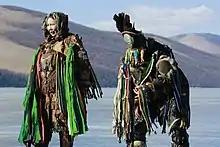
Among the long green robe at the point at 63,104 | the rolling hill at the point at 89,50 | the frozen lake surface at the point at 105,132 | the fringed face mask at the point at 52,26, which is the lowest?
the frozen lake surface at the point at 105,132

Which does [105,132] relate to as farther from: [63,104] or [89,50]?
[89,50]

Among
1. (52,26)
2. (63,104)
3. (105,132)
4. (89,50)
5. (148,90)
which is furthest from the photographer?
(89,50)

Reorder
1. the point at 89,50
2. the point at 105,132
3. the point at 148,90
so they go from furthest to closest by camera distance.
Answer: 1. the point at 89,50
2. the point at 105,132
3. the point at 148,90

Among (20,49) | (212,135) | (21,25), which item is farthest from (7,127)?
(21,25)

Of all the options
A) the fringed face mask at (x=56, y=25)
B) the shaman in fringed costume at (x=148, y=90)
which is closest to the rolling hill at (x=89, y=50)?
the shaman in fringed costume at (x=148, y=90)

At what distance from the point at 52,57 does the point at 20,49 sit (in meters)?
98.7

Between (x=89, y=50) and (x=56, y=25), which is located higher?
(x=89, y=50)

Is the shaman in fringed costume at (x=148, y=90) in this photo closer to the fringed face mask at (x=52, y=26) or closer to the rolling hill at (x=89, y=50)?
the fringed face mask at (x=52, y=26)

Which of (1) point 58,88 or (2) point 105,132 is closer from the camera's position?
(1) point 58,88

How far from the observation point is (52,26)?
359 inches

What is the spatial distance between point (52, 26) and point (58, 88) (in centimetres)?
62

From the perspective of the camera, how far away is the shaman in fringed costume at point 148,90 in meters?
9.58

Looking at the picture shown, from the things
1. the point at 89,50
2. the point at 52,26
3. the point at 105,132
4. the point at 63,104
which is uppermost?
the point at 89,50

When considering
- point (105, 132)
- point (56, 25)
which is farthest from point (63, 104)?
point (105, 132)
